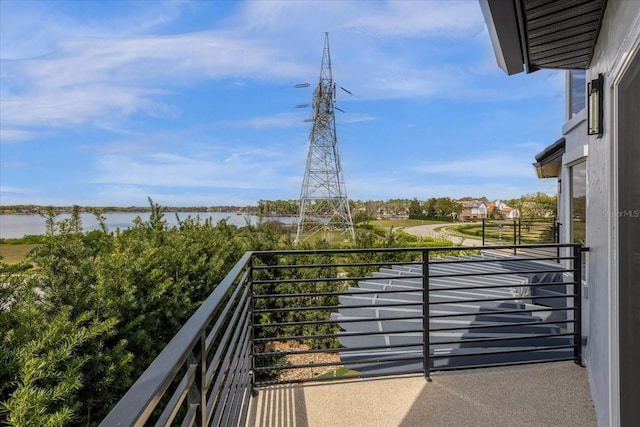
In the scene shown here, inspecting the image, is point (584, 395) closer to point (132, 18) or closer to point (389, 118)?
point (132, 18)

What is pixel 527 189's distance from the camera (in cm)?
2036

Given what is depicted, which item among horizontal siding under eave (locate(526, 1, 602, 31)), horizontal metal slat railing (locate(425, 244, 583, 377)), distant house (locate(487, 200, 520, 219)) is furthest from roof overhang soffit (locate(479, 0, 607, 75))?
distant house (locate(487, 200, 520, 219))

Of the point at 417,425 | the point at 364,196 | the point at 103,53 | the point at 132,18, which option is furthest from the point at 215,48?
the point at 364,196

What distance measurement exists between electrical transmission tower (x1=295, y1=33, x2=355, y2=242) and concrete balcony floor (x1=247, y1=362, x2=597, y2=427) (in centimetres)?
1850

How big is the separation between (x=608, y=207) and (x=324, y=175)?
68.8 ft

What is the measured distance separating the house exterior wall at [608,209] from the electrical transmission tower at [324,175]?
19.0m

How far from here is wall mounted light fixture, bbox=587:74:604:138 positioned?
2.13 m

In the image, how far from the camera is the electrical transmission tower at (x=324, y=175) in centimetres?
2220

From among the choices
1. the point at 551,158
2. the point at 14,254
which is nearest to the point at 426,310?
the point at 14,254

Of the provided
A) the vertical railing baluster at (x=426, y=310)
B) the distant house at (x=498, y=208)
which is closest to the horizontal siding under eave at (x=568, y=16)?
the vertical railing baluster at (x=426, y=310)

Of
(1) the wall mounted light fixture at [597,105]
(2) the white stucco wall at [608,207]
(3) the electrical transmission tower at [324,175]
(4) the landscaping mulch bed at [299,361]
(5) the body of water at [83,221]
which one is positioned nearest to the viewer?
(2) the white stucco wall at [608,207]

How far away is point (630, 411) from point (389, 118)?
74.4ft

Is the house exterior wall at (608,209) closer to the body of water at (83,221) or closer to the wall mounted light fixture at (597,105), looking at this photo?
the wall mounted light fixture at (597,105)

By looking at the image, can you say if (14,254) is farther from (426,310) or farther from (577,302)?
(577,302)
